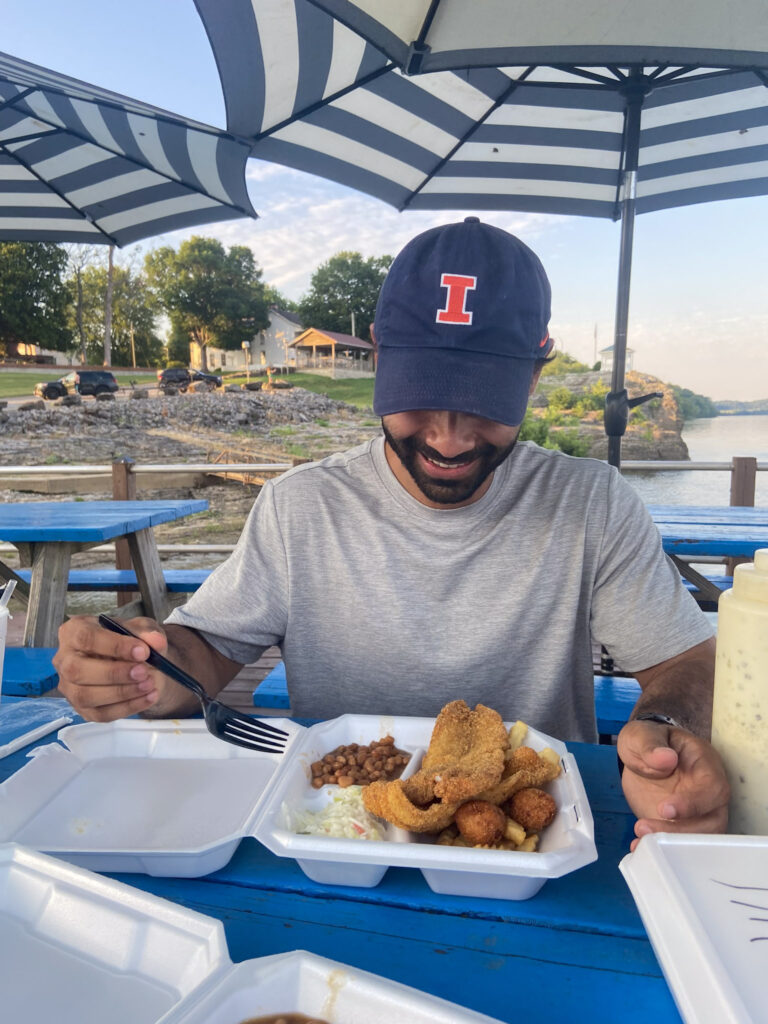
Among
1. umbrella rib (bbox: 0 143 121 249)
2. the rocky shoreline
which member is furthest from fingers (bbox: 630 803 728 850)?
the rocky shoreline

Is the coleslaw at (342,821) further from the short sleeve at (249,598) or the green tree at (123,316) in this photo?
the green tree at (123,316)

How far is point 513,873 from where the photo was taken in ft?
2.32

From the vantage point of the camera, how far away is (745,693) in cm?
73

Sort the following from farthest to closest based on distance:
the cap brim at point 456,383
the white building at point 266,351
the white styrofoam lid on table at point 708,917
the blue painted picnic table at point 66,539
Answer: the white building at point 266,351
the blue painted picnic table at point 66,539
the cap brim at point 456,383
the white styrofoam lid on table at point 708,917

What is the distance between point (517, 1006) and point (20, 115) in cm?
490

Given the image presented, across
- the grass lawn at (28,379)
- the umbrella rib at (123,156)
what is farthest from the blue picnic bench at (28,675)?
the grass lawn at (28,379)

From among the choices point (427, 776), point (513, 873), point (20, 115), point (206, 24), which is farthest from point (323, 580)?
point (20, 115)

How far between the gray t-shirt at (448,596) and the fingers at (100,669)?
0.30 meters

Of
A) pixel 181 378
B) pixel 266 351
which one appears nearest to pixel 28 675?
pixel 181 378

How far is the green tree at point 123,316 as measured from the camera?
1091 centimetres

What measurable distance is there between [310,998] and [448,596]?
91 cm

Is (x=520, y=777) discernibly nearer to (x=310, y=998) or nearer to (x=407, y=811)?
(x=407, y=811)

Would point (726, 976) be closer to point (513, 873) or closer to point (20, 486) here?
point (513, 873)

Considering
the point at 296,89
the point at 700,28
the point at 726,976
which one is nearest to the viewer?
the point at 726,976
